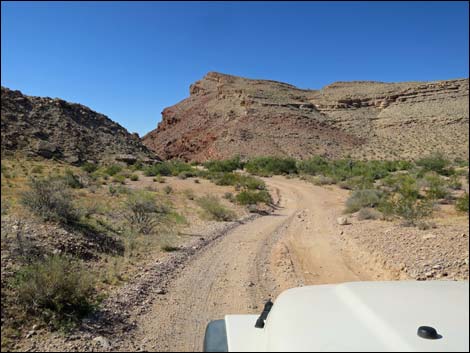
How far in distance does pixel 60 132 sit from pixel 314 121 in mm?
44708

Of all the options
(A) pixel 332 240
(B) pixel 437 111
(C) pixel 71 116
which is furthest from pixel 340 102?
(A) pixel 332 240

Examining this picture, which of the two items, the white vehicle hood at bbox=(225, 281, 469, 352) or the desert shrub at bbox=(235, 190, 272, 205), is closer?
the white vehicle hood at bbox=(225, 281, 469, 352)

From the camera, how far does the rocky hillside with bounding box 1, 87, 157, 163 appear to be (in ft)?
110

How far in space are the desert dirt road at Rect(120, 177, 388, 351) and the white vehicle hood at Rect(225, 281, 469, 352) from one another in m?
1.91

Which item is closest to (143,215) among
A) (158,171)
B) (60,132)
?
(158,171)

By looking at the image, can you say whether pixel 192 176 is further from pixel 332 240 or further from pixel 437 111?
pixel 437 111

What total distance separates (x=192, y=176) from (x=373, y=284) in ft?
93.4

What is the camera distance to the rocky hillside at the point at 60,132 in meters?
33.7

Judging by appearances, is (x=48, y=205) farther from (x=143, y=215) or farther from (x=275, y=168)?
(x=275, y=168)

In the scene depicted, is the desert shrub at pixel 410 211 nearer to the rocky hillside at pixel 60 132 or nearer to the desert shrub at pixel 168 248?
the desert shrub at pixel 168 248

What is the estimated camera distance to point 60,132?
39656 mm

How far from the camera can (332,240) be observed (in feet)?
36.3

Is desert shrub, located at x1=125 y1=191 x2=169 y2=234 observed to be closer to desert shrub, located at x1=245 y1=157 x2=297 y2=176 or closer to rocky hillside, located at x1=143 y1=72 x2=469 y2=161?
desert shrub, located at x1=245 y1=157 x2=297 y2=176

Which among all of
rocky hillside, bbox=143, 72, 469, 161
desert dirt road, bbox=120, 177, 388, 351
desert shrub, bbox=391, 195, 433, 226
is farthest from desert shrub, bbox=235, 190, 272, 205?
rocky hillside, bbox=143, 72, 469, 161
